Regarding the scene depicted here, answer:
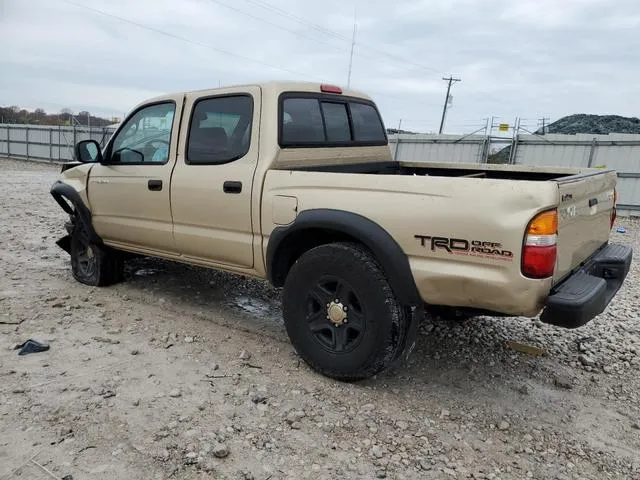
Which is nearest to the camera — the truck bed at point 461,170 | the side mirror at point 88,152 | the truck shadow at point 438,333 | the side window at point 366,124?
the truck shadow at point 438,333

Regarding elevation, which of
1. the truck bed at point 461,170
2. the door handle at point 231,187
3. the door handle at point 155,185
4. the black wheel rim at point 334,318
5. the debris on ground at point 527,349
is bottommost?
the debris on ground at point 527,349

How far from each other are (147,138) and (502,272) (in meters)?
3.32

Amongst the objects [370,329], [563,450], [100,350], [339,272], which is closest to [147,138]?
[100,350]

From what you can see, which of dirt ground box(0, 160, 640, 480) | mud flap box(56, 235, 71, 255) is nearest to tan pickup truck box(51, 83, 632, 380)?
dirt ground box(0, 160, 640, 480)

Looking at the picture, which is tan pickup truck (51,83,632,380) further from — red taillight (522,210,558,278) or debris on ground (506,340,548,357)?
debris on ground (506,340,548,357)

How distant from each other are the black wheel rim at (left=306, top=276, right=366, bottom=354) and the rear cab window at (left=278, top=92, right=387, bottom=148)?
1140mm

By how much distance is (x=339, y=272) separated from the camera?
3.19 m

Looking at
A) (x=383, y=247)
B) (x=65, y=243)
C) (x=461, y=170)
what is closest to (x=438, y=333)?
(x=461, y=170)

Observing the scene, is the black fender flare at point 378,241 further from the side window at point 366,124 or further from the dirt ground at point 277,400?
the side window at point 366,124

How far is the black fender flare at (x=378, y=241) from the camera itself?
117 inches

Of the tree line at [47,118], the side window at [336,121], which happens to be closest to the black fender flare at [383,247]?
the side window at [336,121]

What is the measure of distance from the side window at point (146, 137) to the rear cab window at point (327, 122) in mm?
1100

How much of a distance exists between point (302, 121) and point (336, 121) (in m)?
0.45

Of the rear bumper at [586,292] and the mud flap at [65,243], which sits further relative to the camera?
the mud flap at [65,243]
